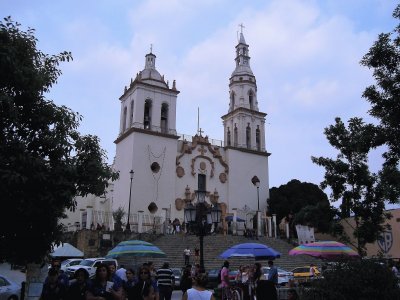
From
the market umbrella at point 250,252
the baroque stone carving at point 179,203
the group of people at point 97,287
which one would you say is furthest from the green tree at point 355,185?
the baroque stone carving at point 179,203

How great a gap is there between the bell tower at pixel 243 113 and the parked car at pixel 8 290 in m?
30.7

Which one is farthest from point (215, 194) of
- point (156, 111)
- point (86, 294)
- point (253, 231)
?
point (86, 294)

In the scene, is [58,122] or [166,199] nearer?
[58,122]

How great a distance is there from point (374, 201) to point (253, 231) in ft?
61.1

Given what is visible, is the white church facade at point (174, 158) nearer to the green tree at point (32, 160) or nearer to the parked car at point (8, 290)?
the parked car at point (8, 290)

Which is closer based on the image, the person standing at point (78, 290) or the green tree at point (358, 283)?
the person standing at point (78, 290)

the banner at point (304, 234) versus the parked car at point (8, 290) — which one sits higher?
the banner at point (304, 234)

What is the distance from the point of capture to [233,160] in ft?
136

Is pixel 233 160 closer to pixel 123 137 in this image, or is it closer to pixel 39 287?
pixel 123 137

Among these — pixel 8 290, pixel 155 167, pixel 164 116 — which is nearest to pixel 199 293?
pixel 8 290

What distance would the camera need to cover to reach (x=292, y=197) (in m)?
44.3

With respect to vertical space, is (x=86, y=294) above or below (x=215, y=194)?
below

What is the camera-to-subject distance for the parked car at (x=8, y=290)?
13.3 m

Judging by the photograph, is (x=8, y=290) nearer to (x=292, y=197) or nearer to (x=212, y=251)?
(x=212, y=251)
